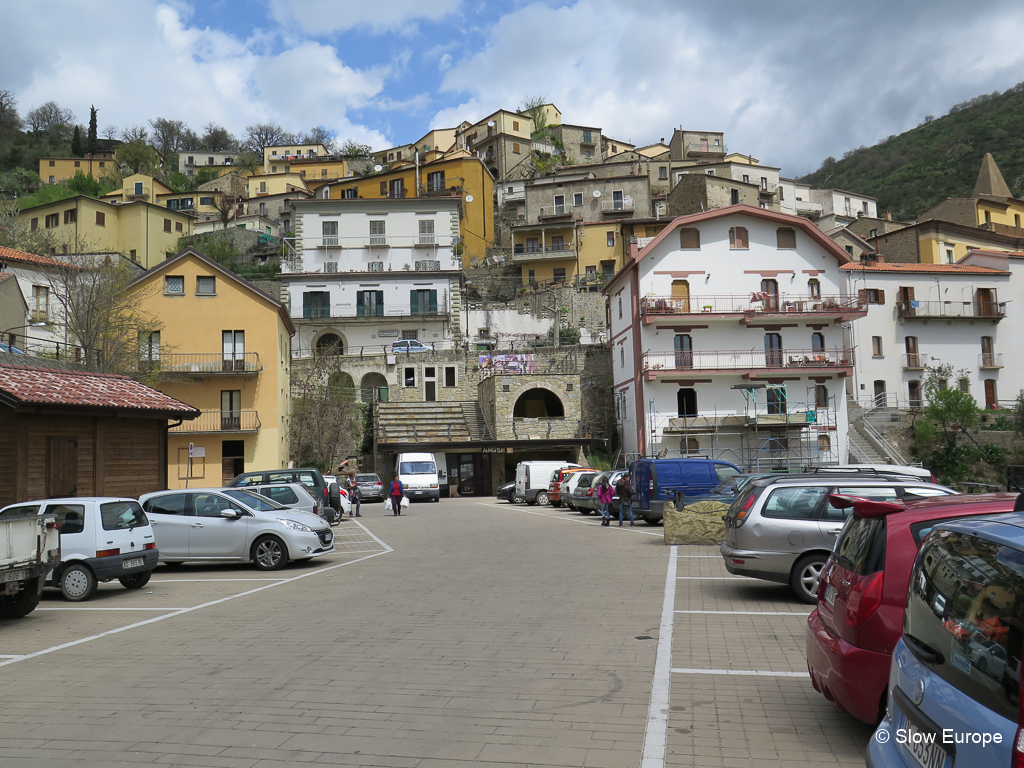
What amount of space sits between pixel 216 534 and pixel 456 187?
57.3 meters

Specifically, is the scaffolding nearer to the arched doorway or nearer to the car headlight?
the arched doorway

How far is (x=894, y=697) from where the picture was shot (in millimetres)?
3758

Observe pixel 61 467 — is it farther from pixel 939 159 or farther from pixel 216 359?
pixel 939 159

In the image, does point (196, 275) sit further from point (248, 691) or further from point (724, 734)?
point (724, 734)

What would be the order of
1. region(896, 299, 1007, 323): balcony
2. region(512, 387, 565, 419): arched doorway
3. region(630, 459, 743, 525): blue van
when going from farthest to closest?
region(512, 387, 565, 419): arched doorway → region(896, 299, 1007, 323): balcony → region(630, 459, 743, 525): blue van

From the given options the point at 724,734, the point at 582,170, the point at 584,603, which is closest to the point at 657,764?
the point at 724,734

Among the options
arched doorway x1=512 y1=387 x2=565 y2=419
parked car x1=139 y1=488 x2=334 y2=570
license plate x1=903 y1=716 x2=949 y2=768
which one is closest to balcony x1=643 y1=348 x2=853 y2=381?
arched doorway x1=512 y1=387 x2=565 y2=419

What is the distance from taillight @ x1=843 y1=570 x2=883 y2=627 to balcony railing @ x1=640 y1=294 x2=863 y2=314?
3980 cm

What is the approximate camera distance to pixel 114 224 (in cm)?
7212

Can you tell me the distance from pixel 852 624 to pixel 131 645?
25.4 feet

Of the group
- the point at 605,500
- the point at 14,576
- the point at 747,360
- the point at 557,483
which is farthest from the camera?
the point at 747,360

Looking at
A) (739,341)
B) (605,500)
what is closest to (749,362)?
(739,341)

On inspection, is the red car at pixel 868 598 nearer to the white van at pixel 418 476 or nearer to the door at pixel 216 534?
the door at pixel 216 534

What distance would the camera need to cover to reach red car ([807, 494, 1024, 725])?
5086mm
